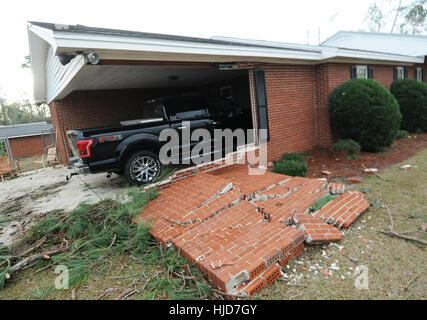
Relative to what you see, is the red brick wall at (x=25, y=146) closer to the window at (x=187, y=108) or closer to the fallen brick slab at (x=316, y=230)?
the window at (x=187, y=108)

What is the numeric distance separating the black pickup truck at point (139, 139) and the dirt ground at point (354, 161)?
296cm

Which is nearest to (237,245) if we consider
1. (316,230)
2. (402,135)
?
(316,230)

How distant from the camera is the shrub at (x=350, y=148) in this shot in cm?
787

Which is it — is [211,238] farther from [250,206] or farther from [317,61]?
[317,61]

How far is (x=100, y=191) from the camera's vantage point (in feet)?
17.5

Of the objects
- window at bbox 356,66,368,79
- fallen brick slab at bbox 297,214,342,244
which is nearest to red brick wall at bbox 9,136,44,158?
window at bbox 356,66,368,79

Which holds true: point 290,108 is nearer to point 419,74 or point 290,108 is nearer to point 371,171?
point 371,171

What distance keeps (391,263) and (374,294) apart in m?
0.68

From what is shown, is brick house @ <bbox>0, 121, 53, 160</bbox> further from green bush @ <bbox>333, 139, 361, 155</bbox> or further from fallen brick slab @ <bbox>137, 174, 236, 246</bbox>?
green bush @ <bbox>333, 139, 361, 155</bbox>

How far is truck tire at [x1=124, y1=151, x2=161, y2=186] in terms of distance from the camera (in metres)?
5.02

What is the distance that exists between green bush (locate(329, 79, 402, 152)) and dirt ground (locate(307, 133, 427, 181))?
49cm

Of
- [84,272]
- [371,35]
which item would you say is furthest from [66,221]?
[371,35]
